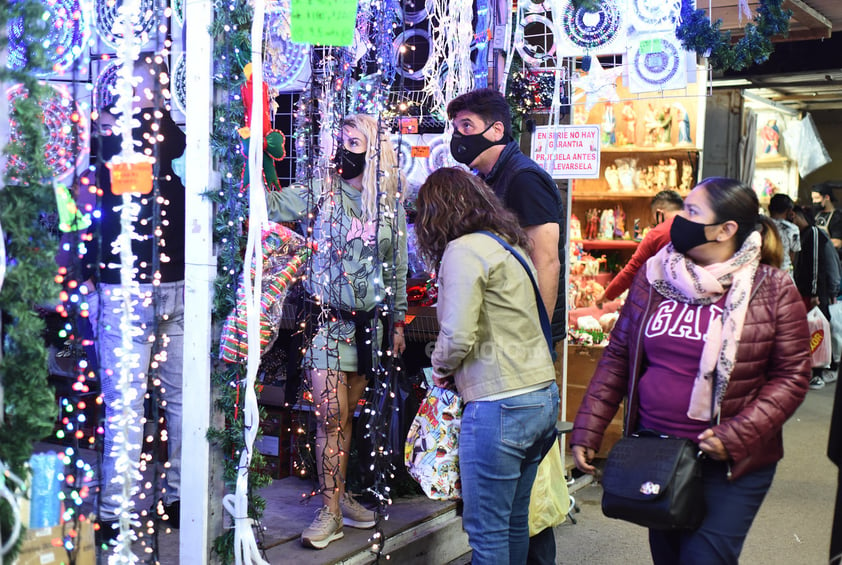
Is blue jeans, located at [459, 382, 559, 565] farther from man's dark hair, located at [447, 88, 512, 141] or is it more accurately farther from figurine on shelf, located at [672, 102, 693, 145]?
figurine on shelf, located at [672, 102, 693, 145]

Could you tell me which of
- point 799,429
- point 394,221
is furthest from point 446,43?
point 799,429

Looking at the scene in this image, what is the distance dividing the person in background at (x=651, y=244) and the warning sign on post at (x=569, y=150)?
80cm

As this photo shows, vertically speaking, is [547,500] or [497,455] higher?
[497,455]

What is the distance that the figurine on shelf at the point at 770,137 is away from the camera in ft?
33.4

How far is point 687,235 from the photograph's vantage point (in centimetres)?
275

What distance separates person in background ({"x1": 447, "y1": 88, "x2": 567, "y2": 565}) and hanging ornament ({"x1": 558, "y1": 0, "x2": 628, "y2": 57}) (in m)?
1.26

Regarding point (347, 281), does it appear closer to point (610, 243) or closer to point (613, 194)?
point (610, 243)

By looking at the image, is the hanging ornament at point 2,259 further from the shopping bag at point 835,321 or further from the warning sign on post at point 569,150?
the shopping bag at point 835,321

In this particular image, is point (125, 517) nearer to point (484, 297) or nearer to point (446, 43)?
point (484, 297)

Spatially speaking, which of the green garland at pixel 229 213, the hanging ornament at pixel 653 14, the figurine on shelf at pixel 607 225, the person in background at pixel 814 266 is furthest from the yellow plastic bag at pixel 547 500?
the person in background at pixel 814 266

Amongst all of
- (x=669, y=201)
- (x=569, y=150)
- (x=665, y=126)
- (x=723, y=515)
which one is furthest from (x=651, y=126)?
(x=723, y=515)

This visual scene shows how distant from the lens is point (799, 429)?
24.4ft

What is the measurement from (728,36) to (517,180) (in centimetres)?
203

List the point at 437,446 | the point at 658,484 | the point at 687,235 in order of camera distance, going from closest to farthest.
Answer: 1. the point at 658,484
2. the point at 687,235
3. the point at 437,446
